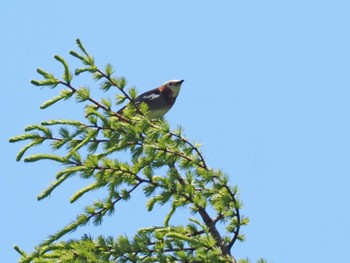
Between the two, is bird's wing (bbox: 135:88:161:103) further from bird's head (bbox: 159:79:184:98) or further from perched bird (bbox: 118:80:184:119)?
bird's head (bbox: 159:79:184:98)

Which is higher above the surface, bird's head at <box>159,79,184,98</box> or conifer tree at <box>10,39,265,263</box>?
bird's head at <box>159,79,184,98</box>

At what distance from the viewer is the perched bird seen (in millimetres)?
10648

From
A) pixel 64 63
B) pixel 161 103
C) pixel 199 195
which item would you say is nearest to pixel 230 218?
pixel 199 195

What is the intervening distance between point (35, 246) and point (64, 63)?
1686mm

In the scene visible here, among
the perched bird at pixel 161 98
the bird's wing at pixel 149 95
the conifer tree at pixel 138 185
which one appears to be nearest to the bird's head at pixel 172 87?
the perched bird at pixel 161 98

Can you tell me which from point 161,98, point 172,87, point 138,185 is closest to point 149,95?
point 161,98

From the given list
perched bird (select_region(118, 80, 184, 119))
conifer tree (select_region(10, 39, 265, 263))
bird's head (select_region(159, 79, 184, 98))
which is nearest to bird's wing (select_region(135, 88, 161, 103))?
perched bird (select_region(118, 80, 184, 119))

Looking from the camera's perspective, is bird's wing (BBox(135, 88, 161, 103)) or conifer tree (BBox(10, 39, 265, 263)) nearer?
conifer tree (BBox(10, 39, 265, 263))

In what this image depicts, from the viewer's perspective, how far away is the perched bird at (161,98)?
10.6m

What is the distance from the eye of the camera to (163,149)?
6.26 m

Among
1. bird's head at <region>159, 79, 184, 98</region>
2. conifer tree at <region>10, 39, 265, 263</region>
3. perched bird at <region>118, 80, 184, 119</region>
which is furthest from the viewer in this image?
bird's head at <region>159, 79, 184, 98</region>

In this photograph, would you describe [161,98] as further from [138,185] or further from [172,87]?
[138,185]

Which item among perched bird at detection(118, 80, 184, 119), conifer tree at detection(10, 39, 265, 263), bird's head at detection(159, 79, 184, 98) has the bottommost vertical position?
conifer tree at detection(10, 39, 265, 263)

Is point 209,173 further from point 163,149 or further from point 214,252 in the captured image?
point 214,252
